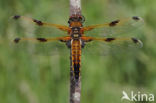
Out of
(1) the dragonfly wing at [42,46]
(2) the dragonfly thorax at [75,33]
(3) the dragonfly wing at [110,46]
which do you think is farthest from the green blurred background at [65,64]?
(2) the dragonfly thorax at [75,33]

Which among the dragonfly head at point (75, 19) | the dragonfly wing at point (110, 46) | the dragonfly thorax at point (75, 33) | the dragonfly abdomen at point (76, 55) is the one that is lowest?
the dragonfly abdomen at point (76, 55)

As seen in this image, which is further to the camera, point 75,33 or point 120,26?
→ point 120,26

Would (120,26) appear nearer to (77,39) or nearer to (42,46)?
(77,39)

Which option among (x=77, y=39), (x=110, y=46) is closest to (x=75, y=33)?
(x=77, y=39)

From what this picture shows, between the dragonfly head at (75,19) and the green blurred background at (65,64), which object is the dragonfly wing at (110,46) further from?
the green blurred background at (65,64)

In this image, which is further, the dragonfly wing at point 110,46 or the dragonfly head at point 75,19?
the dragonfly wing at point 110,46

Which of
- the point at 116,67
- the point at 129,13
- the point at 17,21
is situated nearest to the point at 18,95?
the point at 17,21

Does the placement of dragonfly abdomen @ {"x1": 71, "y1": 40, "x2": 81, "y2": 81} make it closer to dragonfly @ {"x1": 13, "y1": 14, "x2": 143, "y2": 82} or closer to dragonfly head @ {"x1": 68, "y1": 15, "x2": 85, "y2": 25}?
dragonfly @ {"x1": 13, "y1": 14, "x2": 143, "y2": 82}

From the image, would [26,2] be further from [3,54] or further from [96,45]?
[96,45]
